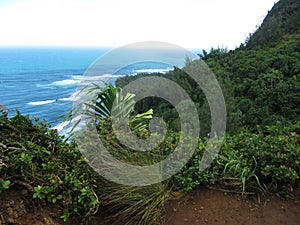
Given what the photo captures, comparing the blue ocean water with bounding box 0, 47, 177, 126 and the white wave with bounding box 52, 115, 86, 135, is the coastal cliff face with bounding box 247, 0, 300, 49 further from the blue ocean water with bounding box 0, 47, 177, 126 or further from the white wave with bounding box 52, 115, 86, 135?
the white wave with bounding box 52, 115, 86, 135

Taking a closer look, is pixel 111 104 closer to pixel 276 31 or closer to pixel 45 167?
pixel 45 167

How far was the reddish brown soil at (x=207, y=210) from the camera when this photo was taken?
1281 mm

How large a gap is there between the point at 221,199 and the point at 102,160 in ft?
2.80

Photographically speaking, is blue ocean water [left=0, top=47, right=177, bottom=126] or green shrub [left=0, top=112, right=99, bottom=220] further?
blue ocean water [left=0, top=47, right=177, bottom=126]

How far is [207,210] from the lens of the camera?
5.53 feet

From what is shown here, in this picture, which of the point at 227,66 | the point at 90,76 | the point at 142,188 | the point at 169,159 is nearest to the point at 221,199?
the point at 169,159

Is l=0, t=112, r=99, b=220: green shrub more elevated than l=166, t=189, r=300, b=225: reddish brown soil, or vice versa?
l=0, t=112, r=99, b=220: green shrub

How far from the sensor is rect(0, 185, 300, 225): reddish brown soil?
1.28 metres

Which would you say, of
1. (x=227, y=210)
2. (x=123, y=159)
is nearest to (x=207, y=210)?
(x=227, y=210)

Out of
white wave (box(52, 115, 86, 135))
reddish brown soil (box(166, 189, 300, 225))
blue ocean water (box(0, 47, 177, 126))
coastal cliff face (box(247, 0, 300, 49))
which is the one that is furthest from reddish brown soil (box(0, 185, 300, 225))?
coastal cliff face (box(247, 0, 300, 49))

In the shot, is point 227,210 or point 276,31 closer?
point 227,210

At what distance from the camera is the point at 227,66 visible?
16562mm

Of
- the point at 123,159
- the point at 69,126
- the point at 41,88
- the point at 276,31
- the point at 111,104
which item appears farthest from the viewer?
the point at 41,88

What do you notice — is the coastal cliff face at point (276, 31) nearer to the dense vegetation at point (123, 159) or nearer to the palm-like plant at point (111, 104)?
the dense vegetation at point (123, 159)
